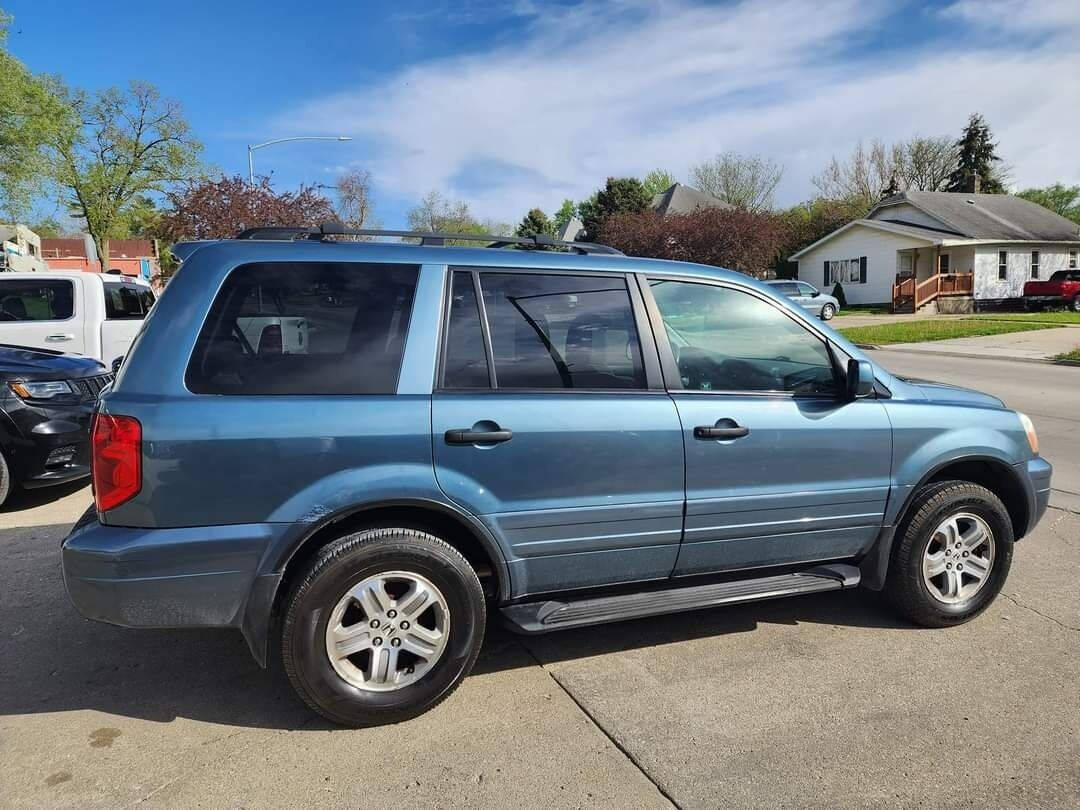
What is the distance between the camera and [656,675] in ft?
10.9

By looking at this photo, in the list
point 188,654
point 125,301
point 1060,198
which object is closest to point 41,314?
point 125,301

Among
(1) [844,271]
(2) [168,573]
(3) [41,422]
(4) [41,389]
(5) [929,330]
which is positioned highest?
(1) [844,271]

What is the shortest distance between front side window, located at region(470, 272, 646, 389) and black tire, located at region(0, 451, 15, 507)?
4.70 metres

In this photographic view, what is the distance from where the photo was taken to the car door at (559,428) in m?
2.96

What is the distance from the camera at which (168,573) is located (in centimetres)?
268

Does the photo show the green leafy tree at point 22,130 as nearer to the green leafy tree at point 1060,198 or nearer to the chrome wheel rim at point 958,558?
the chrome wheel rim at point 958,558

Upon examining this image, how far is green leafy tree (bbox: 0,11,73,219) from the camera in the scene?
26.9 m

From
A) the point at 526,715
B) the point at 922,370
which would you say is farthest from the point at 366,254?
the point at 922,370

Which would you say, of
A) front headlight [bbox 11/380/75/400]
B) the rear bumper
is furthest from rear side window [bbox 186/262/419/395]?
front headlight [bbox 11/380/75/400]

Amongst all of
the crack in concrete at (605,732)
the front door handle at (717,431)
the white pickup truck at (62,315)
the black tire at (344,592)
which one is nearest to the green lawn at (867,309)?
the white pickup truck at (62,315)

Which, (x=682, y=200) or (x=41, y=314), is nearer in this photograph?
(x=41, y=314)

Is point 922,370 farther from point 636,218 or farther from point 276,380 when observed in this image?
point 636,218

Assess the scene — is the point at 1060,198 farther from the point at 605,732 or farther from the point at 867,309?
the point at 605,732

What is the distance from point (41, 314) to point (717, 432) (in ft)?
27.1
